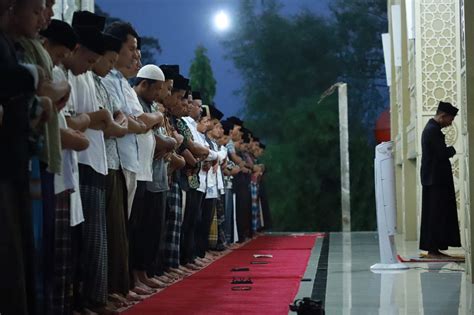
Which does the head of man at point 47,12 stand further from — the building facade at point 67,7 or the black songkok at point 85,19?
the building facade at point 67,7

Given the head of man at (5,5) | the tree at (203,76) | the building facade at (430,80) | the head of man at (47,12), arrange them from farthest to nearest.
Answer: the tree at (203,76) < the building facade at (430,80) < the head of man at (47,12) < the head of man at (5,5)

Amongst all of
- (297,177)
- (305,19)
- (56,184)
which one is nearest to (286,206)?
(297,177)

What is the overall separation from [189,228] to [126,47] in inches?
127

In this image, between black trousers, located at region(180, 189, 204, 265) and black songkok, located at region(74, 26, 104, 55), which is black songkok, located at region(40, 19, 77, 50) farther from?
black trousers, located at region(180, 189, 204, 265)

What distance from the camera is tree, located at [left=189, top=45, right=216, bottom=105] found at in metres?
24.6

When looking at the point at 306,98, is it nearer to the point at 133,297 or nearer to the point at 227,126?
the point at 227,126

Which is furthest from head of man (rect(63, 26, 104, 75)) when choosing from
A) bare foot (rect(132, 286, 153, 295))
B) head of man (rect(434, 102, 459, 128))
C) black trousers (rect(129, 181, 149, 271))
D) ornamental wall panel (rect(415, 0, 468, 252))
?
ornamental wall panel (rect(415, 0, 468, 252))

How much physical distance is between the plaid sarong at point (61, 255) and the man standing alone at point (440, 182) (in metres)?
5.75

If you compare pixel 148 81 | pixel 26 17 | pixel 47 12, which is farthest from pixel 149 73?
pixel 26 17

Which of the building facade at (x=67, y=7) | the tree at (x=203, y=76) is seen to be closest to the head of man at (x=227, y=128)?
the building facade at (x=67, y=7)

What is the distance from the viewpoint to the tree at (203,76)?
24.6 m

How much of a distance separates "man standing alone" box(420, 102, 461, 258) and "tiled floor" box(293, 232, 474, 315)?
0.57 m

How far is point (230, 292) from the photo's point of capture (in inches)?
272

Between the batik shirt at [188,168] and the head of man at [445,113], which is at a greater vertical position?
the head of man at [445,113]
